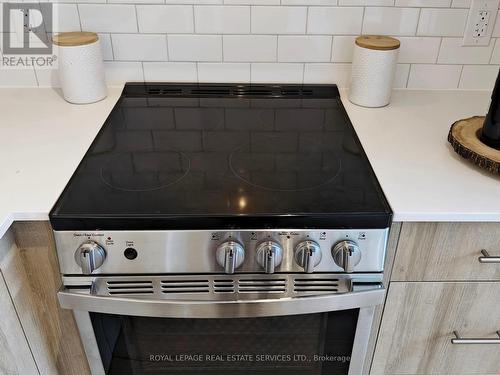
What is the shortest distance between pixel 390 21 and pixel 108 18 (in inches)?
32.0

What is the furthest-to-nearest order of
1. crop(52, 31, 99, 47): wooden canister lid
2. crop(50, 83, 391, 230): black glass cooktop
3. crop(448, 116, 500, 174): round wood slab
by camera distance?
crop(52, 31, 99, 47): wooden canister lid < crop(448, 116, 500, 174): round wood slab < crop(50, 83, 391, 230): black glass cooktop

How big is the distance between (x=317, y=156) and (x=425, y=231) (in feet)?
0.99

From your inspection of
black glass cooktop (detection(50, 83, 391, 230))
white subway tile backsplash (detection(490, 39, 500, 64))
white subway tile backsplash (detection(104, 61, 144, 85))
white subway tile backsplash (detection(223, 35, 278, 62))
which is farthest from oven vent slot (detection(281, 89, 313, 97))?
white subway tile backsplash (detection(490, 39, 500, 64))

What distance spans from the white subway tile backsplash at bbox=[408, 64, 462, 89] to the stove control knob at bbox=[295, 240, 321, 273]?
0.78 m

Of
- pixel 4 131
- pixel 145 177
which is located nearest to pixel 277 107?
pixel 145 177

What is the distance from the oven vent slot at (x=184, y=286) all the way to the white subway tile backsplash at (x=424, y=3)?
960mm

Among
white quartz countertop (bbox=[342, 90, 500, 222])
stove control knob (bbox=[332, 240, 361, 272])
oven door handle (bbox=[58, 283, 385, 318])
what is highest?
white quartz countertop (bbox=[342, 90, 500, 222])

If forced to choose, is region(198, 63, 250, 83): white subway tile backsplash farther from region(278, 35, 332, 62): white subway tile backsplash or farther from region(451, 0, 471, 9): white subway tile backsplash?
region(451, 0, 471, 9): white subway tile backsplash

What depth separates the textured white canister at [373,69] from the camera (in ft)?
4.16

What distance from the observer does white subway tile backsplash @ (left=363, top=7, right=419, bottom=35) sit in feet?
4.41

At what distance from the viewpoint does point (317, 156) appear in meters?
1.13

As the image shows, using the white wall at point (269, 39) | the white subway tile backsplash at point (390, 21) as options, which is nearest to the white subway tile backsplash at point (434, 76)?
the white wall at point (269, 39)

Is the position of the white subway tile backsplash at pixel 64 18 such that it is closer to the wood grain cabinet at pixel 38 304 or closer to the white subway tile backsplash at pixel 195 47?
the white subway tile backsplash at pixel 195 47

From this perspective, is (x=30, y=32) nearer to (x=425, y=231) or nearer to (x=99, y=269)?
(x=99, y=269)
